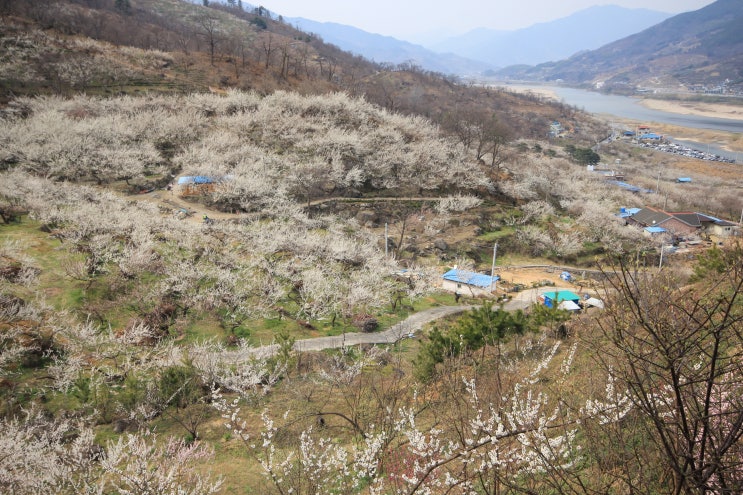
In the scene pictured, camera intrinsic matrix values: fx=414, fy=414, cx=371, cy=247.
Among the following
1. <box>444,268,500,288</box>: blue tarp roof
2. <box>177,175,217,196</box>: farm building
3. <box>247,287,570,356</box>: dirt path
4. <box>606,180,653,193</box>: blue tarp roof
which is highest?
<box>606,180,653,193</box>: blue tarp roof

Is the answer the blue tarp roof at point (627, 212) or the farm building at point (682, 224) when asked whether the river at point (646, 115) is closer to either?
the farm building at point (682, 224)

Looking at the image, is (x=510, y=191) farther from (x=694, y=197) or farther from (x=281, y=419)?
(x=281, y=419)

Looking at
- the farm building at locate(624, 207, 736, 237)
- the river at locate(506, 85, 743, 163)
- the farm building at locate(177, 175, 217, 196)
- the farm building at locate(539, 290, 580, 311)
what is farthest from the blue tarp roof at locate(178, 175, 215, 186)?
the river at locate(506, 85, 743, 163)

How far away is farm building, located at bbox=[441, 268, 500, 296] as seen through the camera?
27.1 m

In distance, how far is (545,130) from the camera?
104 metres

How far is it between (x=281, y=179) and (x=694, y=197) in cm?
5357

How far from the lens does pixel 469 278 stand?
27.6 meters

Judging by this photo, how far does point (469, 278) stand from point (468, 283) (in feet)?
1.31

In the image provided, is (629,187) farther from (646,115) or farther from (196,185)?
(646,115)

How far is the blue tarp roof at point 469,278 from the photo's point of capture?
2733cm

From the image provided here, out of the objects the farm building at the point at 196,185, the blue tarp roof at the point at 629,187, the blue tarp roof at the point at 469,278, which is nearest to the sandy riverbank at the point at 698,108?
the blue tarp roof at the point at 629,187

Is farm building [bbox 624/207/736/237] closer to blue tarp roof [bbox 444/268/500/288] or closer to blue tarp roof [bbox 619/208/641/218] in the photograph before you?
blue tarp roof [bbox 619/208/641/218]

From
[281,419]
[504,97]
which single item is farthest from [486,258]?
[504,97]

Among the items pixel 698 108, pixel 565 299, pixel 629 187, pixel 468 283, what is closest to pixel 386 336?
pixel 468 283
